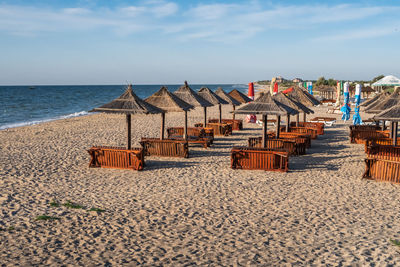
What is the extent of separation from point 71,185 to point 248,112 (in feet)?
20.0

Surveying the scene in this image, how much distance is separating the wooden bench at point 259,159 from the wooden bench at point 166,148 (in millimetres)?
2507

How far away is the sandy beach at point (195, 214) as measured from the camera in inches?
227

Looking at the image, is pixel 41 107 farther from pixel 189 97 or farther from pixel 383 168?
pixel 383 168

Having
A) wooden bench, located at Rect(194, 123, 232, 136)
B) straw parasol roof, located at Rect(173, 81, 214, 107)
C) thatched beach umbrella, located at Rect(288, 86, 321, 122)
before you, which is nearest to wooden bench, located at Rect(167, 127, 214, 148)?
straw parasol roof, located at Rect(173, 81, 214, 107)

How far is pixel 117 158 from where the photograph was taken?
37.7 ft

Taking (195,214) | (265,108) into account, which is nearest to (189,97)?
(265,108)

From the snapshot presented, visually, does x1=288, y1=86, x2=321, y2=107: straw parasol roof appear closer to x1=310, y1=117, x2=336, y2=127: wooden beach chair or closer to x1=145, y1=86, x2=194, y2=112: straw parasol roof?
x1=310, y1=117, x2=336, y2=127: wooden beach chair

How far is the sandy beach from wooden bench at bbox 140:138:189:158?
420 mm

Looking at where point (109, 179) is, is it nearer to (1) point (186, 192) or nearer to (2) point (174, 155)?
(1) point (186, 192)

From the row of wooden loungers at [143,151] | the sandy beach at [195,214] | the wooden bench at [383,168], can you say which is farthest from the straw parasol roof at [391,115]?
the row of wooden loungers at [143,151]

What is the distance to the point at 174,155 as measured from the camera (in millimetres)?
13500

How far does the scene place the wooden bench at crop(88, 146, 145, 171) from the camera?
11.3m

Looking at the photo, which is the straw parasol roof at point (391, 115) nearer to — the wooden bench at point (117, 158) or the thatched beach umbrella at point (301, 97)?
the wooden bench at point (117, 158)

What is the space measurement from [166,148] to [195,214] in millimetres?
6070
